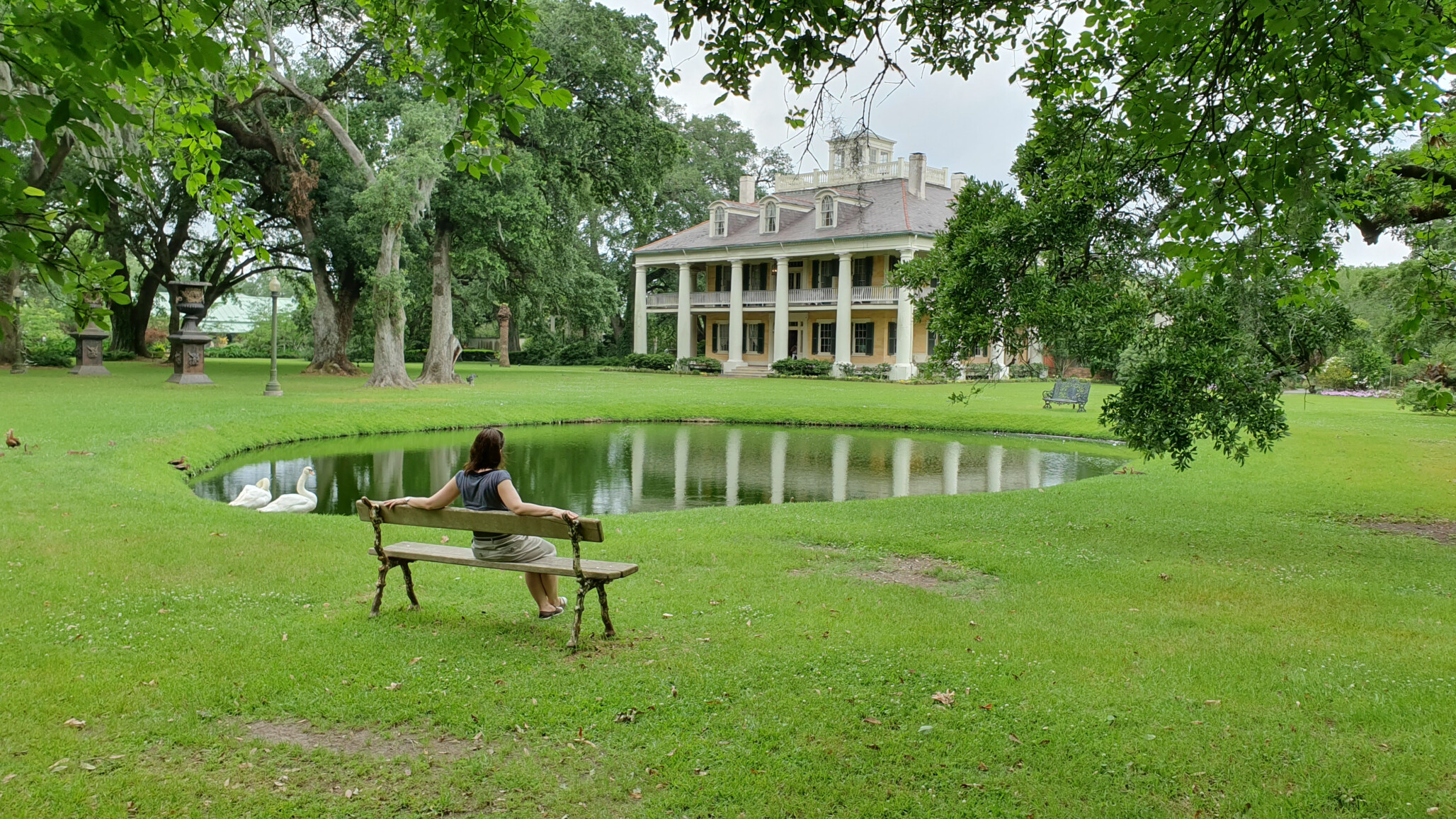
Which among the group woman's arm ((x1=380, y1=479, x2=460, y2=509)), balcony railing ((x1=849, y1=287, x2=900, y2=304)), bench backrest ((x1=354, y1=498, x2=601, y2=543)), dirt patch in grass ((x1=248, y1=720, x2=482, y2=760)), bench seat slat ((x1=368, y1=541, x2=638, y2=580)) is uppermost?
balcony railing ((x1=849, y1=287, x2=900, y2=304))

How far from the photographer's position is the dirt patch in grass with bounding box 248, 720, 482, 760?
414 centimetres

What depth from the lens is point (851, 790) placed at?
3.83 meters

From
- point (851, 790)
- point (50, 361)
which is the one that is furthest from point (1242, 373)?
point (50, 361)

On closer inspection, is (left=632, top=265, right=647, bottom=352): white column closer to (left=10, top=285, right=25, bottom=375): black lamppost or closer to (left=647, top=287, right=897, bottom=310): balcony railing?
(left=647, top=287, right=897, bottom=310): balcony railing

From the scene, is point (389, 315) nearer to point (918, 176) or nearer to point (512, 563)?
point (512, 563)

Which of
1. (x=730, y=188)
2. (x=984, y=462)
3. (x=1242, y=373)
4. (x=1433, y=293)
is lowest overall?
(x=984, y=462)

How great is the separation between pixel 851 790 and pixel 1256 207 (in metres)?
3.56

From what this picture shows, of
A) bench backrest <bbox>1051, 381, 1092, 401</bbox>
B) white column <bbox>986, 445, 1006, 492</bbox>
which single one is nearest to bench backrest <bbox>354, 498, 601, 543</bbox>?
white column <bbox>986, 445, 1006, 492</bbox>

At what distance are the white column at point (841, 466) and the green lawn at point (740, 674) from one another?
424 centimetres

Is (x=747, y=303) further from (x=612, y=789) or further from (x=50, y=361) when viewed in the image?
(x=612, y=789)

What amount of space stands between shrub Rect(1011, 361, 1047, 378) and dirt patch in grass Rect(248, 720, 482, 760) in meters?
39.4

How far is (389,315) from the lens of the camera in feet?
93.2

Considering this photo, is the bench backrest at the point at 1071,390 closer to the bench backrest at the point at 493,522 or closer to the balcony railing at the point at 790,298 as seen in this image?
the balcony railing at the point at 790,298

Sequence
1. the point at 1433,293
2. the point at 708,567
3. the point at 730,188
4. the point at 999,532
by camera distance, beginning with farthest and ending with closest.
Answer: the point at 730,188
the point at 999,532
the point at 708,567
the point at 1433,293
